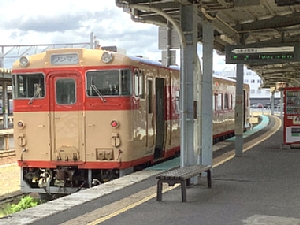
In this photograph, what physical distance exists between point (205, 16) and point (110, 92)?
2.57 metres

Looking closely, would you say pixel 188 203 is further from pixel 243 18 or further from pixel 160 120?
pixel 243 18

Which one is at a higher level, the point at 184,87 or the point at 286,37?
the point at 286,37

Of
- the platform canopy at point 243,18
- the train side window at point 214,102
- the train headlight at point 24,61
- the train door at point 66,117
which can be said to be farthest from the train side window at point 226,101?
the train headlight at point 24,61

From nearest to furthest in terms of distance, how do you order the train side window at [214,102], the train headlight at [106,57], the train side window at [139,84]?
1. the train headlight at [106,57]
2. the train side window at [139,84]
3. the train side window at [214,102]

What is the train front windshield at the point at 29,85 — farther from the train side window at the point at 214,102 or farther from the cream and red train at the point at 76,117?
the train side window at the point at 214,102

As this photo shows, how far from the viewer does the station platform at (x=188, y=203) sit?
5965 millimetres

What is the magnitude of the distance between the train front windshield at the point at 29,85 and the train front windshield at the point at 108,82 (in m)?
1.06

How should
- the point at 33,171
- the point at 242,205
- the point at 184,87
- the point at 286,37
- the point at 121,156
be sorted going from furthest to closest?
the point at 286,37
the point at 33,171
the point at 121,156
the point at 184,87
the point at 242,205

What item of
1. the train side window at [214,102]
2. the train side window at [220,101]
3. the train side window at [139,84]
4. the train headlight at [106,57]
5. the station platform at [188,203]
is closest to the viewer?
the station platform at [188,203]

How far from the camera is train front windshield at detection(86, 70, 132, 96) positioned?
959cm

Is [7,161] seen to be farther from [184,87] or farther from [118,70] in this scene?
[184,87]

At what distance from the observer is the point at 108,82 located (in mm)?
9695

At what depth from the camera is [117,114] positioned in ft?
31.4

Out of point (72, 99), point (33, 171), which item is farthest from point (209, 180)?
point (33, 171)
